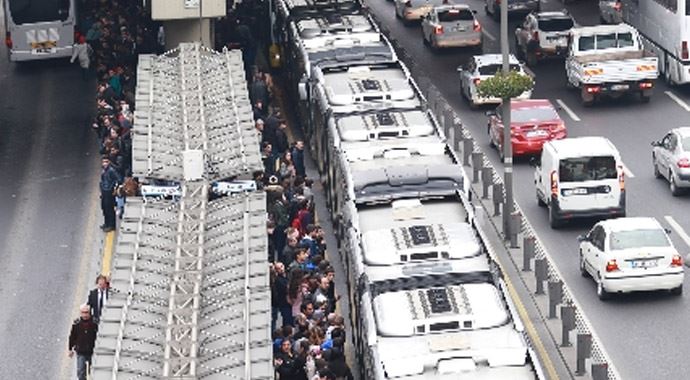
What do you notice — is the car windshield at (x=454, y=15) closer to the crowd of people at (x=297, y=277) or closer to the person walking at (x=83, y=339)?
the crowd of people at (x=297, y=277)

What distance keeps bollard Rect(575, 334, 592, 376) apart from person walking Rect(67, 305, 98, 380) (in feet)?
28.0

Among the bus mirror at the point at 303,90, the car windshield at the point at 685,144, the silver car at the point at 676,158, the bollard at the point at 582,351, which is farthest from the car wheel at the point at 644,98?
the bollard at the point at 582,351

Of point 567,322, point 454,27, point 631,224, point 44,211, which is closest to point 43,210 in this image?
point 44,211

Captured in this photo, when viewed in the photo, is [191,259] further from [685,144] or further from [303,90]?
[303,90]

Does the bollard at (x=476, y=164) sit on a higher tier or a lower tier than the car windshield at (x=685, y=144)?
lower

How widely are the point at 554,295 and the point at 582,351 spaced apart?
3.45m

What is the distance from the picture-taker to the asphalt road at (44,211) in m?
40.7

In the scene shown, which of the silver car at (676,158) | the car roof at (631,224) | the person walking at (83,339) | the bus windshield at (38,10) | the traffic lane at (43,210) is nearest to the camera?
the person walking at (83,339)

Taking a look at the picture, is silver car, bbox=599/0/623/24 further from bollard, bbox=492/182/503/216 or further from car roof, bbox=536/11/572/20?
bollard, bbox=492/182/503/216

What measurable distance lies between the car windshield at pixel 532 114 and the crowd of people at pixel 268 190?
5638 mm

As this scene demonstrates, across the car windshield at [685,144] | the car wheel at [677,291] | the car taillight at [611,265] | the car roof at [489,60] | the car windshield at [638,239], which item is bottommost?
the car wheel at [677,291]

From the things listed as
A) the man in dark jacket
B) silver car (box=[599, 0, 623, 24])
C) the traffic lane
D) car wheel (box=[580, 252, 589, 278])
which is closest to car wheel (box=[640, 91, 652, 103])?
silver car (box=[599, 0, 623, 24])

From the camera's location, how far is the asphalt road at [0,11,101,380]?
40688 mm

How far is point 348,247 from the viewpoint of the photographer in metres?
38.6
